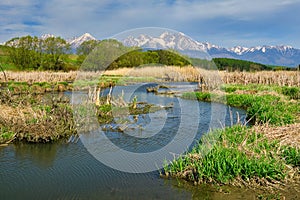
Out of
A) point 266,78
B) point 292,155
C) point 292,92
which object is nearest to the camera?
point 292,155

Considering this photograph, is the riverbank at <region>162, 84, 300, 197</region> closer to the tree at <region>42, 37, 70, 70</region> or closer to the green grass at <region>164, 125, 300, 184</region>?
the green grass at <region>164, 125, 300, 184</region>

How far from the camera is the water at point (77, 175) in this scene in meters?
5.51

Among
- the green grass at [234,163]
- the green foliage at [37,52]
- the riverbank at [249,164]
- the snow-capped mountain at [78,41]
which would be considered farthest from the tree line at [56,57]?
the green grass at [234,163]

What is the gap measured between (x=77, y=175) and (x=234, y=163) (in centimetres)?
327

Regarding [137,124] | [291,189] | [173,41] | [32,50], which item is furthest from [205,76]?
[32,50]

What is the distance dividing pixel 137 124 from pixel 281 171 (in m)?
6.24

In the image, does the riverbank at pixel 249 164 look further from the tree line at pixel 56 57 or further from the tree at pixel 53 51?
the tree at pixel 53 51

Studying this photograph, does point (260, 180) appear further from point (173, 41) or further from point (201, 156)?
point (173, 41)

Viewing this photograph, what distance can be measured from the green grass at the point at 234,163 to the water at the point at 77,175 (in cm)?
41

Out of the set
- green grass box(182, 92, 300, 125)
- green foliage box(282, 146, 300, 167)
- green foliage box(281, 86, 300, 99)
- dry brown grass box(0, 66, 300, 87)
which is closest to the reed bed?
dry brown grass box(0, 66, 300, 87)

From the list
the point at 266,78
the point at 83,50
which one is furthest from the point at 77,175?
the point at 83,50

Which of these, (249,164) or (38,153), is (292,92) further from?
(38,153)

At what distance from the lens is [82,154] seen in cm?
779

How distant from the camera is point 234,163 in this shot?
574 cm
